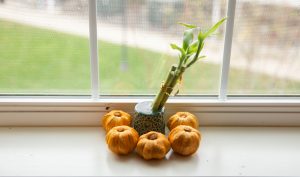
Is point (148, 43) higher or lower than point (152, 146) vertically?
higher

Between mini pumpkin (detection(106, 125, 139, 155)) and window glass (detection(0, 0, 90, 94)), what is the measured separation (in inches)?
10.9

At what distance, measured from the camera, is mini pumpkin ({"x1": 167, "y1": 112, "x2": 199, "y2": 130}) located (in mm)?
1028

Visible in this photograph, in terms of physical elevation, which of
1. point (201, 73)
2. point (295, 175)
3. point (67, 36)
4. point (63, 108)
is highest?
point (67, 36)

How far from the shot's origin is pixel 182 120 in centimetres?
103

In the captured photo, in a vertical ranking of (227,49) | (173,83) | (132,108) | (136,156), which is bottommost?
(136,156)

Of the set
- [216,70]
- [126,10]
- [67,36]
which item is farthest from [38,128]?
[216,70]

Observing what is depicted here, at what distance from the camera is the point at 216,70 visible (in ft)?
3.72

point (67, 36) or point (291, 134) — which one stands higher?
point (67, 36)

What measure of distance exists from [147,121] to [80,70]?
32 cm

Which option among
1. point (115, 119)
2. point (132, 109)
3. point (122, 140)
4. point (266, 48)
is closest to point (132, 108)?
point (132, 109)

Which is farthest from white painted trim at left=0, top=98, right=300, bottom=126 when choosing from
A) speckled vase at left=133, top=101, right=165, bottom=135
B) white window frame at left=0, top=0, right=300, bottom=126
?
speckled vase at left=133, top=101, right=165, bottom=135

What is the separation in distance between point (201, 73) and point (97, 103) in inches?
15.4

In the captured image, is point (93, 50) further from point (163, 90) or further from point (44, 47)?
point (163, 90)

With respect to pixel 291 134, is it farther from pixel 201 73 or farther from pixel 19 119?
pixel 19 119
